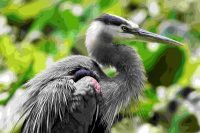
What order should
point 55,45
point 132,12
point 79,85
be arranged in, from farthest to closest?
1. point 132,12
2. point 55,45
3. point 79,85

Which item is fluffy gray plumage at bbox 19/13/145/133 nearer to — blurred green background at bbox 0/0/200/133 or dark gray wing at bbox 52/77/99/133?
dark gray wing at bbox 52/77/99/133

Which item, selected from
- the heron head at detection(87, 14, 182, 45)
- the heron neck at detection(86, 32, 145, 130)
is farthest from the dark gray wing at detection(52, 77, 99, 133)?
the heron head at detection(87, 14, 182, 45)

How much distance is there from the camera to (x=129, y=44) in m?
5.64

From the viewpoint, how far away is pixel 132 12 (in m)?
7.98

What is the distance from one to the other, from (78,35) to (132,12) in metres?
1.44

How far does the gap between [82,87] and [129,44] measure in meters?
1.42

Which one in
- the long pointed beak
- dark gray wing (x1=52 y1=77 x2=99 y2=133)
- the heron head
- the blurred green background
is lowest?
the blurred green background

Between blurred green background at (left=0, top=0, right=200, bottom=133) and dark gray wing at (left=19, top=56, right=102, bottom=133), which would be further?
blurred green background at (left=0, top=0, right=200, bottom=133)

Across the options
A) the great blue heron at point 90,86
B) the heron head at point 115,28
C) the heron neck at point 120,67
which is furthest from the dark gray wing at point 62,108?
the heron head at point 115,28

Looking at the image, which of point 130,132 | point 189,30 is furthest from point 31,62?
point 189,30

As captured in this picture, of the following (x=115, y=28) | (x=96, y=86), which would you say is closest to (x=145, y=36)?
(x=115, y=28)

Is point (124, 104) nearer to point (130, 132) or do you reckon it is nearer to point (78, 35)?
point (130, 132)

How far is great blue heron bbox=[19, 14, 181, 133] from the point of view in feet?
14.0

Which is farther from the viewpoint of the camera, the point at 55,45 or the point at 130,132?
the point at 55,45
